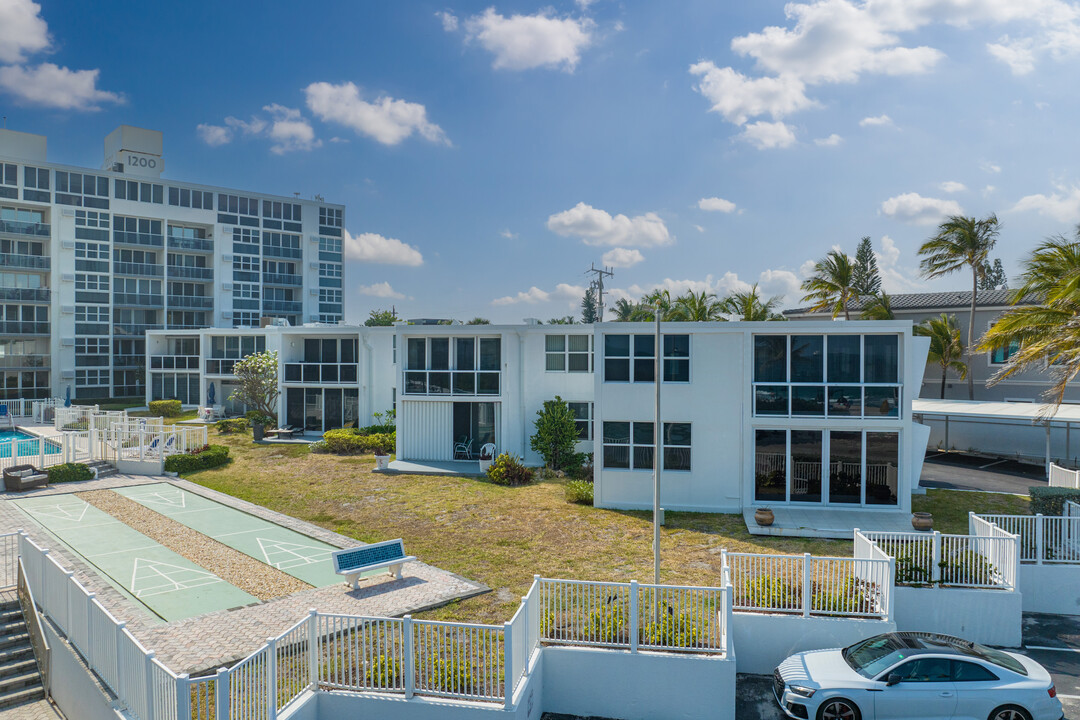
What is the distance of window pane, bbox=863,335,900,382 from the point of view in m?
18.8

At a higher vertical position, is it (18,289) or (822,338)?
(18,289)

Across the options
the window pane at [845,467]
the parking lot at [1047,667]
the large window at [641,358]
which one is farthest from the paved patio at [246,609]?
the window pane at [845,467]

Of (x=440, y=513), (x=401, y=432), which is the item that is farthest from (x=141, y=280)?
(x=440, y=513)

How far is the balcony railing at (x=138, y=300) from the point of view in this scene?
49.8 metres

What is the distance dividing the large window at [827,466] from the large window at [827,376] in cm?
71

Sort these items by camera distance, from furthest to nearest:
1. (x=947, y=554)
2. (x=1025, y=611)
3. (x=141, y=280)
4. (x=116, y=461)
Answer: (x=141, y=280) → (x=116, y=461) → (x=1025, y=611) → (x=947, y=554)

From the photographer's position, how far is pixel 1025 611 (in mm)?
13547

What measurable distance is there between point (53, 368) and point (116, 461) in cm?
2837

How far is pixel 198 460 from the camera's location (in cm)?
2641

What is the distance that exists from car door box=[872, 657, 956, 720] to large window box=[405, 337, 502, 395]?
19.0 m

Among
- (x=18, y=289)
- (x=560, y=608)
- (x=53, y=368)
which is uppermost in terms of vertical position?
(x=18, y=289)

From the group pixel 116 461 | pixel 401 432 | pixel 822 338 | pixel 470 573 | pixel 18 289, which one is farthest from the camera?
pixel 18 289

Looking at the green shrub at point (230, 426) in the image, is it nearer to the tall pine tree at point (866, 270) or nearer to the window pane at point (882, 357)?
the window pane at point (882, 357)

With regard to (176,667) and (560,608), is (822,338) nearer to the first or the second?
(560,608)
